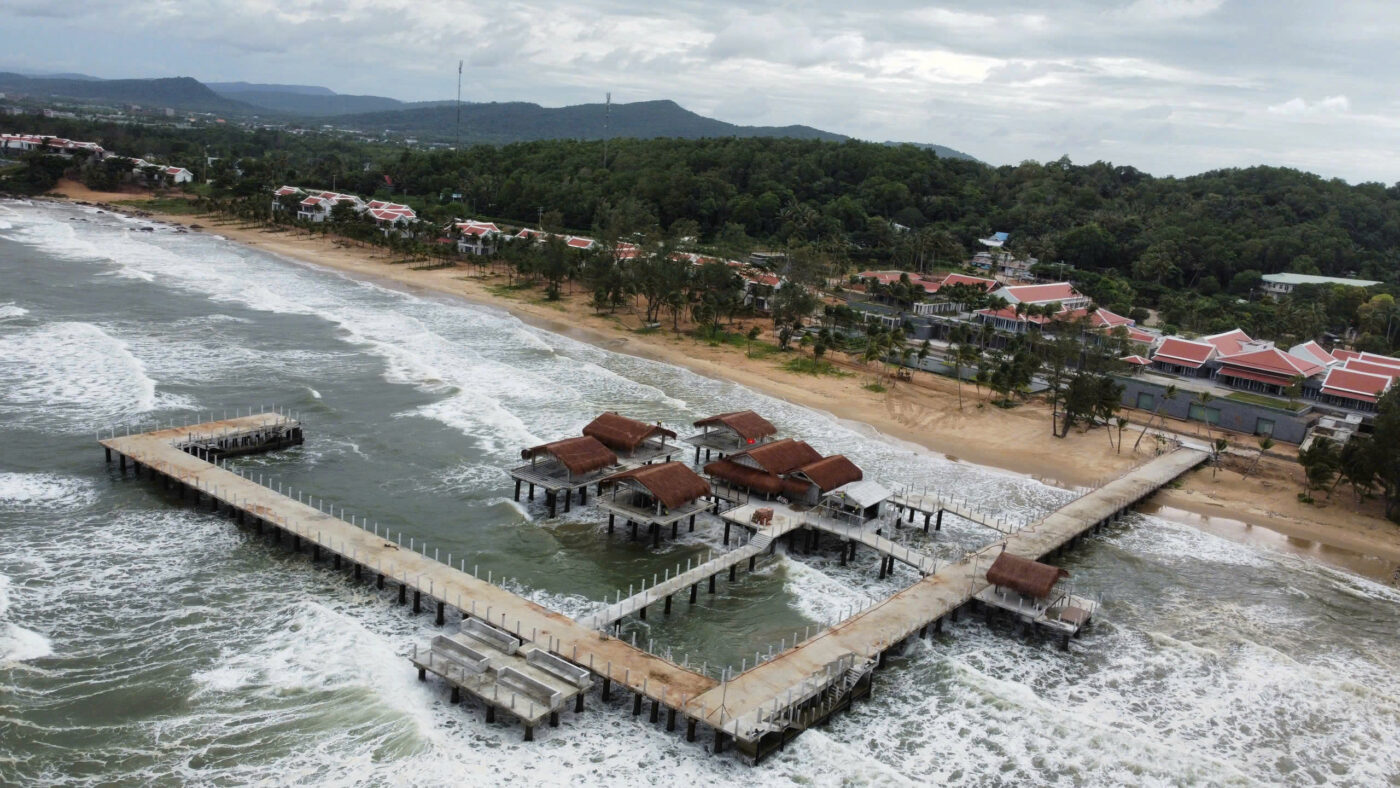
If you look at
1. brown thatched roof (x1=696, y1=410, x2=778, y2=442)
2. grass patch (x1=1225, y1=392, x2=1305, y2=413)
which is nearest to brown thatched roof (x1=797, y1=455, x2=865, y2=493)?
brown thatched roof (x1=696, y1=410, x2=778, y2=442)

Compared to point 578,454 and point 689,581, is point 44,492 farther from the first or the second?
point 689,581

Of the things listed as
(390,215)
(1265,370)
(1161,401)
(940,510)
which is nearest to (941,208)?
(1265,370)

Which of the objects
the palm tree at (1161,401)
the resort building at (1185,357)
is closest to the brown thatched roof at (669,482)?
the palm tree at (1161,401)

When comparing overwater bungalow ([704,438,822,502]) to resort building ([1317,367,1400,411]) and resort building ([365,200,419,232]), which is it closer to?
resort building ([1317,367,1400,411])

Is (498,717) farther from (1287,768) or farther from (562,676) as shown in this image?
(1287,768)

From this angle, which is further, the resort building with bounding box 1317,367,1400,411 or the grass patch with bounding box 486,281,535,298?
the grass patch with bounding box 486,281,535,298

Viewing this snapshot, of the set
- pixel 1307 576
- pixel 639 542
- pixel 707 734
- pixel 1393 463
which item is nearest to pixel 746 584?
pixel 639 542
